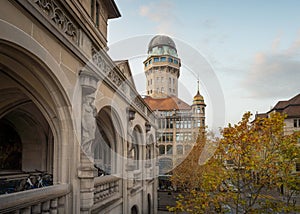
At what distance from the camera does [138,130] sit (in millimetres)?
16109

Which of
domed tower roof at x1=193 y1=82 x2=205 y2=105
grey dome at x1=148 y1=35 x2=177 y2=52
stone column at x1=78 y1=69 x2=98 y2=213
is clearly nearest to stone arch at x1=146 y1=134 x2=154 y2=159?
stone column at x1=78 y1=69 x2=98 y2=213

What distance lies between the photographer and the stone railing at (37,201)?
165 inches

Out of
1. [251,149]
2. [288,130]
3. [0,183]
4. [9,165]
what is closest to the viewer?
[0,183]

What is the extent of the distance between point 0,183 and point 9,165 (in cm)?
461

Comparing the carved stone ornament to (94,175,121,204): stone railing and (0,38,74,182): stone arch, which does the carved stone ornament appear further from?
(94,175,121,204): stone railing

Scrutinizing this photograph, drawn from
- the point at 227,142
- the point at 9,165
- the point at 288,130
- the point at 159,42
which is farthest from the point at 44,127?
the point at 159,42

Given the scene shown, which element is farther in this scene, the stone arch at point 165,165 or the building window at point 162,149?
the building window at point 162,149

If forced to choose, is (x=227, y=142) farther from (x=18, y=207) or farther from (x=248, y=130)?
(x=18, y=207)

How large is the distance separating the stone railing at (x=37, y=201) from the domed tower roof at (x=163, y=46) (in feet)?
188

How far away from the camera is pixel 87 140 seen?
6.84 m

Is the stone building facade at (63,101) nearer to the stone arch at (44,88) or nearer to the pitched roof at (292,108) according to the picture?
Result: the stone arch at (44,88)

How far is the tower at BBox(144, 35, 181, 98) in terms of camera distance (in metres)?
62.8

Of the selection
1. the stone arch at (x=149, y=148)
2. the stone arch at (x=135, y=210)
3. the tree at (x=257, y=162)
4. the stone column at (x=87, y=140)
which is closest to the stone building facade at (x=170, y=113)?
the stone arch at (x=149, y=148)

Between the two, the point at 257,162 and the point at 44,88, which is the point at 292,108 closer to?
the point at 257,162
